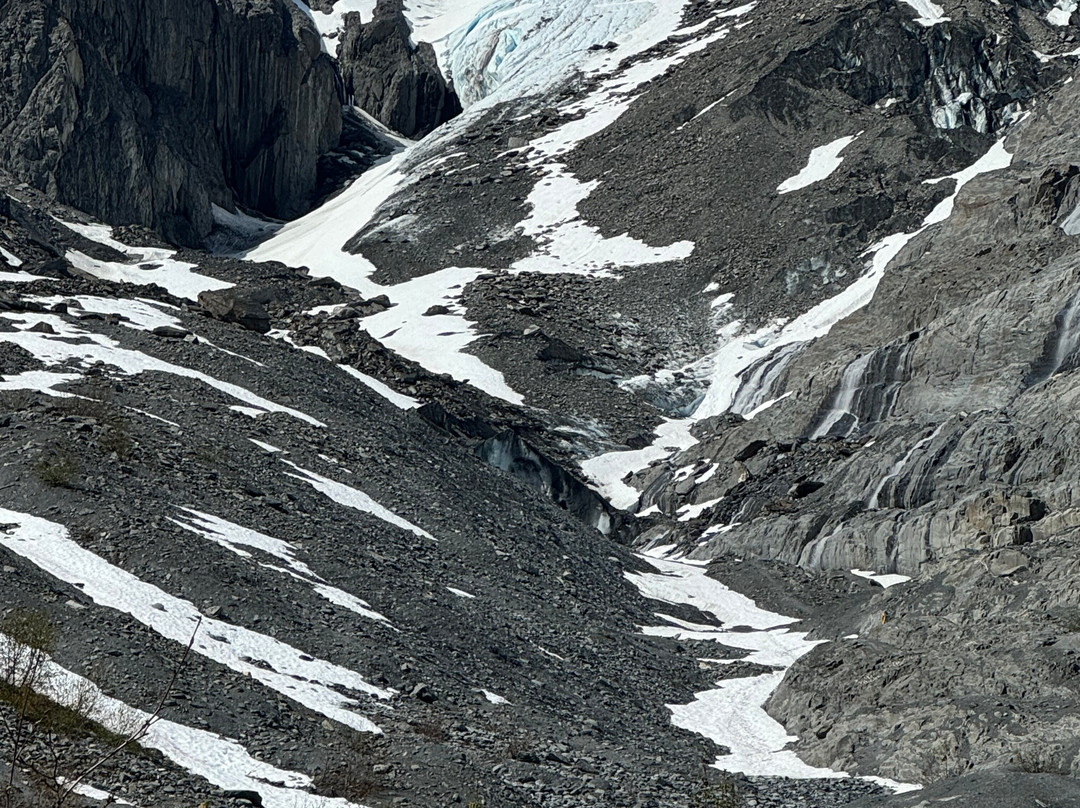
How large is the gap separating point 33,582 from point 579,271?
69538 millimetres

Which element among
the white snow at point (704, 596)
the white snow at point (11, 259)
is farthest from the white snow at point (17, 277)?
the white snow at point (704, 596)

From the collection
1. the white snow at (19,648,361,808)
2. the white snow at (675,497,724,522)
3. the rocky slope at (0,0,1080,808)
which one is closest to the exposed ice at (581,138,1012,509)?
the rocky slope at (0,0,1080,808)

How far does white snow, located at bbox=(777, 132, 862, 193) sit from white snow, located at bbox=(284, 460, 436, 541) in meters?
60.6

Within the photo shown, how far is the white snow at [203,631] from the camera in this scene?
25656 millimetres

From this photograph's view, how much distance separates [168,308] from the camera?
182ft

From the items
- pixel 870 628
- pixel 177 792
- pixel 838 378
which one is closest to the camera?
pixel 177 792

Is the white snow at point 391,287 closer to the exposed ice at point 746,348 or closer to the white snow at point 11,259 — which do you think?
the exposed ice at point 746,348

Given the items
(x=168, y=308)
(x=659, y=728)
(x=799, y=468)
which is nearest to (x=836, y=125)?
(x=799, y=468)

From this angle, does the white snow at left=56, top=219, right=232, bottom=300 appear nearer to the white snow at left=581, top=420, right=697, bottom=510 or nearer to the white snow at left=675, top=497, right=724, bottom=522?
the white snow at left=581, top=420, right=697, bottom=510

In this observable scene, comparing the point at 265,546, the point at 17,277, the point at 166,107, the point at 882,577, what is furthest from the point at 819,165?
the point at 265,546

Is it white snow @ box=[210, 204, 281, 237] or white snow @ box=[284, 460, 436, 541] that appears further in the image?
white snow @ box=[210, 204, 281, 237]

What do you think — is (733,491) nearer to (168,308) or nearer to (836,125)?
(168,308)

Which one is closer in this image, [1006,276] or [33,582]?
A: [33,582]

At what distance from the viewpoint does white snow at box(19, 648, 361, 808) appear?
21.0 metres
